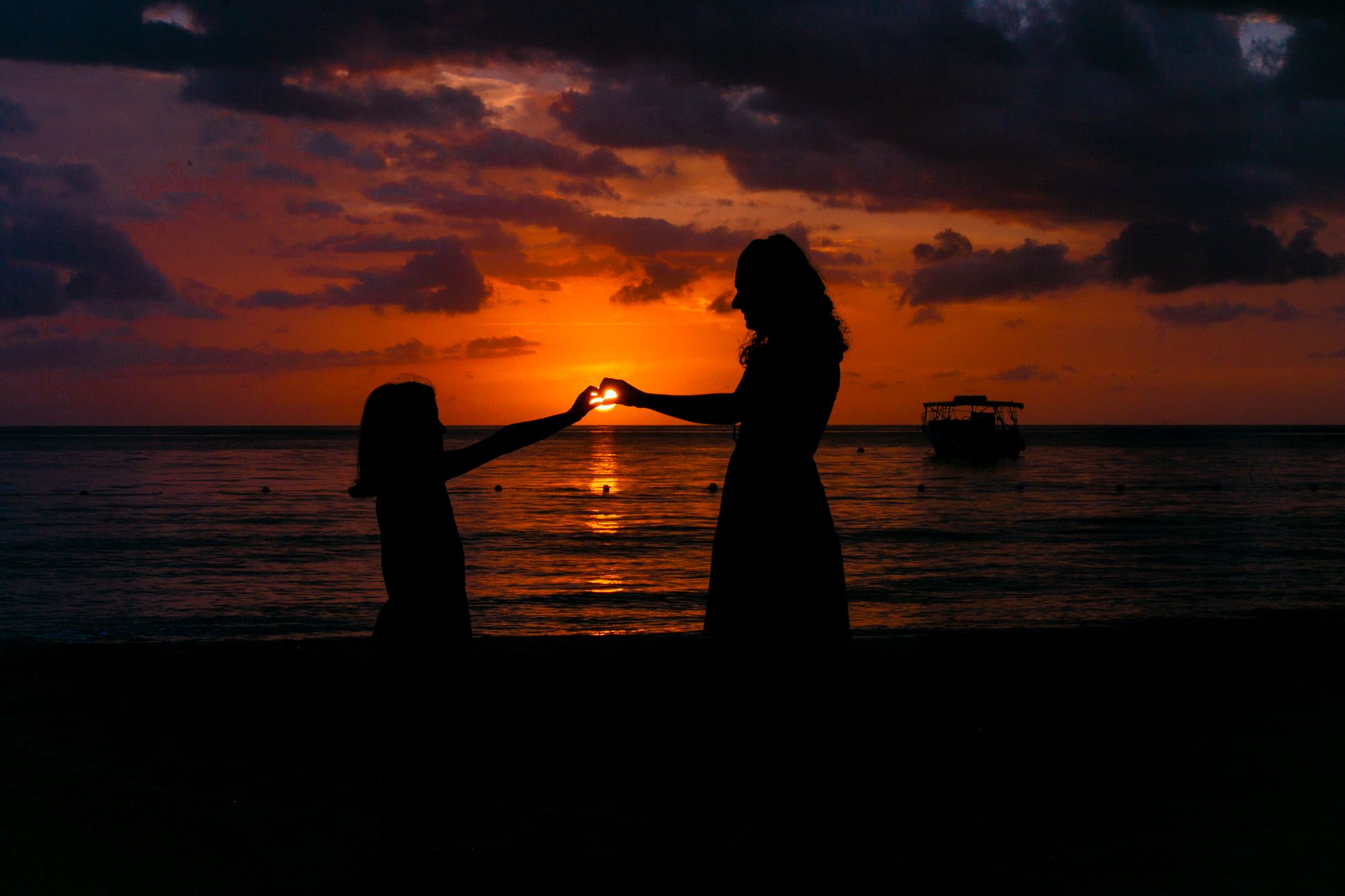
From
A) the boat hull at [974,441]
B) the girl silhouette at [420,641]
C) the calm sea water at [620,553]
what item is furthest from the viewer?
the boat hull at [974,441]

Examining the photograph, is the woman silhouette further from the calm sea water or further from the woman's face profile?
the calm sea water

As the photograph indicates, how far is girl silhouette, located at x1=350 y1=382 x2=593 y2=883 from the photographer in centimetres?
361

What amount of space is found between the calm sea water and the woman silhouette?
30.2 feet

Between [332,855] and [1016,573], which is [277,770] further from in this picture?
[1016,573]

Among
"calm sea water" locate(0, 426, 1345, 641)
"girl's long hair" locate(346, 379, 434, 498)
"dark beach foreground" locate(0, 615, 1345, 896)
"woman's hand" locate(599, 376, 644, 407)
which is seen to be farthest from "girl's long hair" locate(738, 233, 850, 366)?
"calm sea water" locate(0, 426, 1345, 641)

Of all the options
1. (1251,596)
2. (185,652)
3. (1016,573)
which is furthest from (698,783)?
(1016,573)

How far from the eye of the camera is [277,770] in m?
5.29

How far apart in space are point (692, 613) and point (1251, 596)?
29.8ft

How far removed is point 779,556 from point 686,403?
64cm

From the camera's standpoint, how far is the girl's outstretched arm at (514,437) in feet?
11.9

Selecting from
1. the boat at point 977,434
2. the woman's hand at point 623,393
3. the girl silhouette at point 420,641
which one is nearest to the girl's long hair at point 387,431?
the girl silhouette at point 420,641

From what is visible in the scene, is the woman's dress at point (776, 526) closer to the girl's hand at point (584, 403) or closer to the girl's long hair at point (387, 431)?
the girl's hand at point (584, 403)

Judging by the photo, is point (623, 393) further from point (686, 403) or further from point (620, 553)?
point (620, 553)

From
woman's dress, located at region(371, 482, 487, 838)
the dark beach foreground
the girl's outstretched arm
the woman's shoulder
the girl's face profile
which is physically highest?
the girl's face profile
